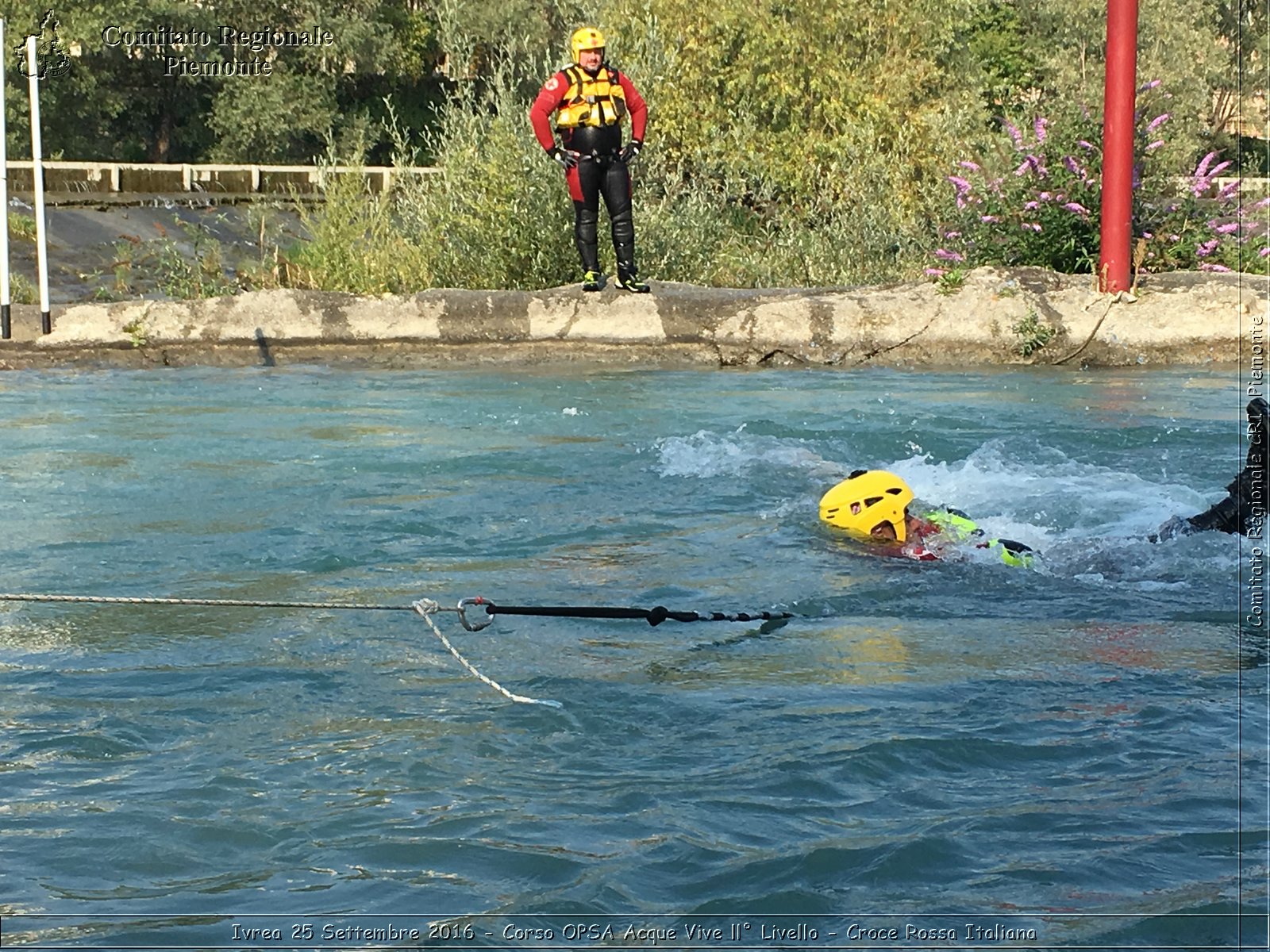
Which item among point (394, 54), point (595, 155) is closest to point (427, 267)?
point (595, 155)

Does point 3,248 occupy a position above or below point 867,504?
above

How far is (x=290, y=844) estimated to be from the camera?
15.3 ft

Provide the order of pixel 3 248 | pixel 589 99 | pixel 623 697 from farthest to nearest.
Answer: pixel 589 99 < pixel 3 248 < pixel 623 697

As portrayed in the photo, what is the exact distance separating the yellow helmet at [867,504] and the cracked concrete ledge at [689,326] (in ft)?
19.0

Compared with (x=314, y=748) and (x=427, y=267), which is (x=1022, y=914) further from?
(x=427, y=267)

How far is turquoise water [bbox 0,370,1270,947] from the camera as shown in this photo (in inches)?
174

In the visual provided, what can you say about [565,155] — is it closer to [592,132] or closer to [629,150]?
[592,132]

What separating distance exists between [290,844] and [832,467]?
6054mm

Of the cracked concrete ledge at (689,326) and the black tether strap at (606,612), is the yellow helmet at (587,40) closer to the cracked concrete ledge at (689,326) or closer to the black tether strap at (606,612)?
the cracked concrete ledge at (689,326)

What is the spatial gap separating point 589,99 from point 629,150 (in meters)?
0.53

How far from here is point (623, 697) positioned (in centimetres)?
594

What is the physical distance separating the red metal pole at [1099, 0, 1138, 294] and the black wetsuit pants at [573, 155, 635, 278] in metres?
3.73

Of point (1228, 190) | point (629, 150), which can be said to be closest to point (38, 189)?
point (629, 150)

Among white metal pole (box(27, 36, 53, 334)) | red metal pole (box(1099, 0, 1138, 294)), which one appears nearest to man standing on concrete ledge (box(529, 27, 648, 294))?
red metal pole (box(1099, 0, 1138, 294))
